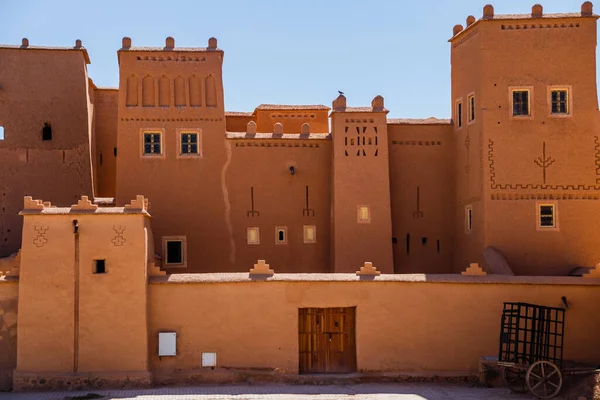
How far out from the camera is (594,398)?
2023cm

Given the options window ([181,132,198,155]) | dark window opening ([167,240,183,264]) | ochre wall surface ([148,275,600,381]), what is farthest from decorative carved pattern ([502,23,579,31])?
dark window opening ([167,240,183,264])

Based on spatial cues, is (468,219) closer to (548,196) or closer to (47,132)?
(548,196)

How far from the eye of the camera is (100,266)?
76.5 ft

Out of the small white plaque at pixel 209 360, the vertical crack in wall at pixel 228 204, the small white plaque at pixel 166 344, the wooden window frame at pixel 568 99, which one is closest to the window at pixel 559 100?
the wooden window frame at pixel 568 99

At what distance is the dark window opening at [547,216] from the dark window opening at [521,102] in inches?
122

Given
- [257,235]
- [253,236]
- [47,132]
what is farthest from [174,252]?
[47,132]

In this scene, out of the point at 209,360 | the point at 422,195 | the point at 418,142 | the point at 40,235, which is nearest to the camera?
the point at 40,235

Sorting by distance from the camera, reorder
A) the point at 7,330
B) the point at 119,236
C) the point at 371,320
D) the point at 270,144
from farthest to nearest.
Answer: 1. the point at 270,144
2. the point at 371,320
3. the point at 119,236
4. the point at 7,330

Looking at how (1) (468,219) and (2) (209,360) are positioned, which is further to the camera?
(1) (468,219)

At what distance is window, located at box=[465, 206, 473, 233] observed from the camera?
28.5 meters

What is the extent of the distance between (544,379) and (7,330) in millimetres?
13874

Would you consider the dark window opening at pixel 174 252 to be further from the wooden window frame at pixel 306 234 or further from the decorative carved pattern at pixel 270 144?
the wooden window frame at pixel 306 234

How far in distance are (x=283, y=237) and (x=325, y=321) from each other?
616cm

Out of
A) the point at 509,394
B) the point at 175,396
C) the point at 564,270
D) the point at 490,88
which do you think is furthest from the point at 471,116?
the point at 175,396
